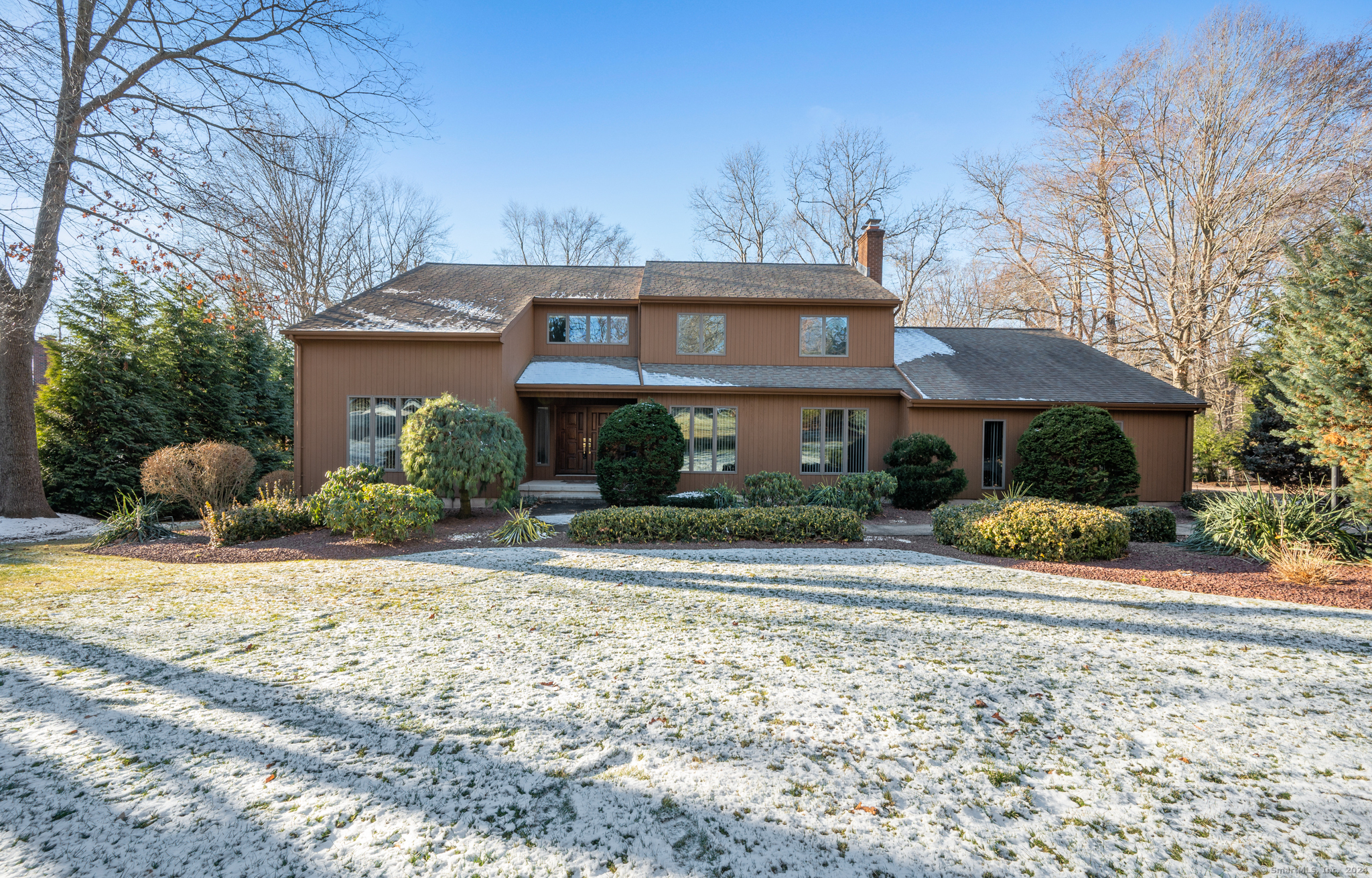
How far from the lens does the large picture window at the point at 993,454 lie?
14422 millimetres

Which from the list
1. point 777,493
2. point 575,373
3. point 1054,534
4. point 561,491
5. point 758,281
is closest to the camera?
point 1054,534

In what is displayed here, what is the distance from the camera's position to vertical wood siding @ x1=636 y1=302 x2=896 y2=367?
51.8ft

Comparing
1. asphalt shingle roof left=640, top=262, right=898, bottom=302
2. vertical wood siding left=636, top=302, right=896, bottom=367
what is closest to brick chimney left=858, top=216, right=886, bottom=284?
asphalt shingle roof left=640, top=262, right=898, bottom=302

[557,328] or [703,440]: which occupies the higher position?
[557,328]

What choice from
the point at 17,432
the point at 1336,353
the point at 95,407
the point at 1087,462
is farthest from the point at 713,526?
the point at 17,432

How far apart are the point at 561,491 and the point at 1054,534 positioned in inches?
402

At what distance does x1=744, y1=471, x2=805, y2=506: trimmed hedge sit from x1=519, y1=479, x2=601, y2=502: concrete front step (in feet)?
13.8

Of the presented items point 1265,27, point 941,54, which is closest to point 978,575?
point 941,54

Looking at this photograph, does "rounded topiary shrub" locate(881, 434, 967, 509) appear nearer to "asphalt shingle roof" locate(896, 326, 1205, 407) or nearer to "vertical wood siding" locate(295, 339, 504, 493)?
"asphalt shingle roof" locate(896, 326, 1205, 407)

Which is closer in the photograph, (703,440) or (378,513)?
(378,513)

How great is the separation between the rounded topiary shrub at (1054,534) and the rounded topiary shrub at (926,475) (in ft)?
14.7

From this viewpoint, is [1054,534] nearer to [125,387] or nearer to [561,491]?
[561,491]

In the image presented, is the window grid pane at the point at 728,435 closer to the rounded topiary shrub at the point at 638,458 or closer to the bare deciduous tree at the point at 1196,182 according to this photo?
the rounded topiary shrub at the point at 638,458

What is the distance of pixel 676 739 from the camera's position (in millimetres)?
3010
